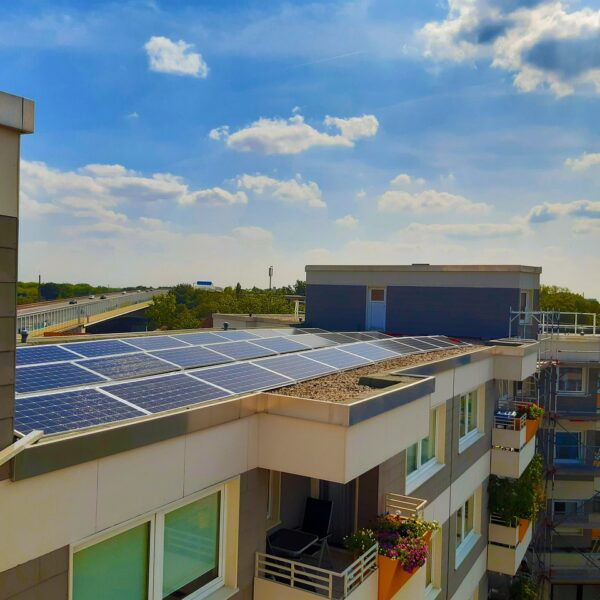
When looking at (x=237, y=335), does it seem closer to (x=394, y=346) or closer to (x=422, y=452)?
(x=394, y=346)

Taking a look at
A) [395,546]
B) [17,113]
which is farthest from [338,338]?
[17,113]

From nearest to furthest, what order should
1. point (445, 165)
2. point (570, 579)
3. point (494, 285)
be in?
point (494, 285) → point (445, 165) → point (570, 579)

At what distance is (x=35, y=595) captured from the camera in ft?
18.7

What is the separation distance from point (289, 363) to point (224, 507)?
432 centimetres

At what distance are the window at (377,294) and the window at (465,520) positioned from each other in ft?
37.0

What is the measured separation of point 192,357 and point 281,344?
13.9 feet

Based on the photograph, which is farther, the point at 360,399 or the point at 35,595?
the point at 360,399

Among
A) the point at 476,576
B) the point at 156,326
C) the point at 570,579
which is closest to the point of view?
the point at 476,576

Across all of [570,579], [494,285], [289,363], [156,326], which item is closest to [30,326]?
[156,326]

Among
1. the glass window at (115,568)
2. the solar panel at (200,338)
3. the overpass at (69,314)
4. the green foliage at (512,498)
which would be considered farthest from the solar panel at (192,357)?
the overpass at (69,314)

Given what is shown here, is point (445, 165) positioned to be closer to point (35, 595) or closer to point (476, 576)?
point (476, 576)

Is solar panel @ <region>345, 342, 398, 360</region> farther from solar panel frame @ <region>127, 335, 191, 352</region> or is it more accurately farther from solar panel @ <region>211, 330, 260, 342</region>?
solar panel frame @ <region>127, 335, 191, 352</region>

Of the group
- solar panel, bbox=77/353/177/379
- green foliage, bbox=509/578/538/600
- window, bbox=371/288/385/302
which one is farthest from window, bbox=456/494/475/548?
solar panel, bbox=77/353/177/379

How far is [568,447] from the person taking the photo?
30203mm
